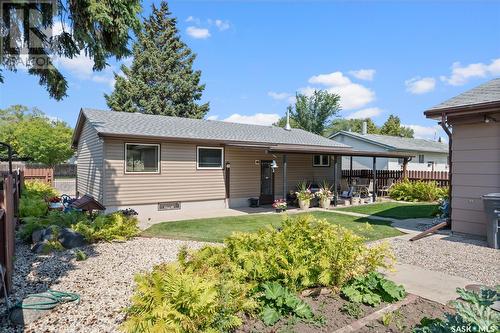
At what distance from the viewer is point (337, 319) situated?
10.5 ft

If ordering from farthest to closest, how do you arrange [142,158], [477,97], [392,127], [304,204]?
[392,127], [304,204], [142,158], [477,97]

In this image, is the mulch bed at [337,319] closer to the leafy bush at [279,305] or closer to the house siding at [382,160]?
the leafy bush at [279,305]

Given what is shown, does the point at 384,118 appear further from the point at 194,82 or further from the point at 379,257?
the point at 379,257

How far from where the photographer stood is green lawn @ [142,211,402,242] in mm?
7867

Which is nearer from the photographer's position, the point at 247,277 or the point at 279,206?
the point at 247,277

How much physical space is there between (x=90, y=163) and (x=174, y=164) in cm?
371

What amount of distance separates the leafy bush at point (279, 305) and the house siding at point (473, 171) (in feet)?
20.9

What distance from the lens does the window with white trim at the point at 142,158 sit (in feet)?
37.1

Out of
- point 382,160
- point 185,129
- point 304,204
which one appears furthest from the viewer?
point 382,160

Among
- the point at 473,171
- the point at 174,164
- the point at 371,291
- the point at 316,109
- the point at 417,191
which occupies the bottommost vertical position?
the point at 371,291

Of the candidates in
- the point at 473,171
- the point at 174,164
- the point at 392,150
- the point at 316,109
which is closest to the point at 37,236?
the point at 174,164

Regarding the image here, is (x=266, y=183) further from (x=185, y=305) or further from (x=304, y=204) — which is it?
(x=185, y=305)

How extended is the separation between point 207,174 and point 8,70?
7.17 m

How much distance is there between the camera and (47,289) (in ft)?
13.8
